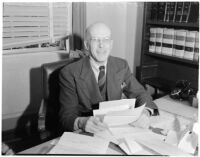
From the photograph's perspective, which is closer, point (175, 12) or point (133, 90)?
point (133, 90)

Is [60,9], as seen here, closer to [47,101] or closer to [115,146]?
[47,101]

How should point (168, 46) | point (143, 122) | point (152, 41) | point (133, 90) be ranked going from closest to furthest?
point (143, 122) → point (133, 90) → point (168, 46) → point (152, 41)

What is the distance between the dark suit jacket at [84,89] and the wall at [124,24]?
0.87 meters

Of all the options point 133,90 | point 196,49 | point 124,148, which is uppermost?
point 196,49

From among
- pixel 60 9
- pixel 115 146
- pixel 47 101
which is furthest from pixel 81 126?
pixel 60 9

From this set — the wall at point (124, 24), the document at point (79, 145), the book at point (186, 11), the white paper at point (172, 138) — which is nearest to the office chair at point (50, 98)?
the document at point (79, 145)

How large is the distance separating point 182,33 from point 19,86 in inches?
58.8

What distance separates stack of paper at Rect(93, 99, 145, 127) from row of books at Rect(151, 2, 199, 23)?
1.11 m

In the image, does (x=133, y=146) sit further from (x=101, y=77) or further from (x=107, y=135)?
(x=101, y=77)

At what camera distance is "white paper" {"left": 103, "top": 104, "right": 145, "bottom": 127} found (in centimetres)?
111

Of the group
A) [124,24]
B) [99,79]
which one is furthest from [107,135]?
[124,24]

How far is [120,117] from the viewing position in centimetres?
112

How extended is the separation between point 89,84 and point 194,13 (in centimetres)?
104

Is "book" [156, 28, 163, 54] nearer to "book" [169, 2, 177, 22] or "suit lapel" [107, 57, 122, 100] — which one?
"book" [169, 2, 177, 22]
